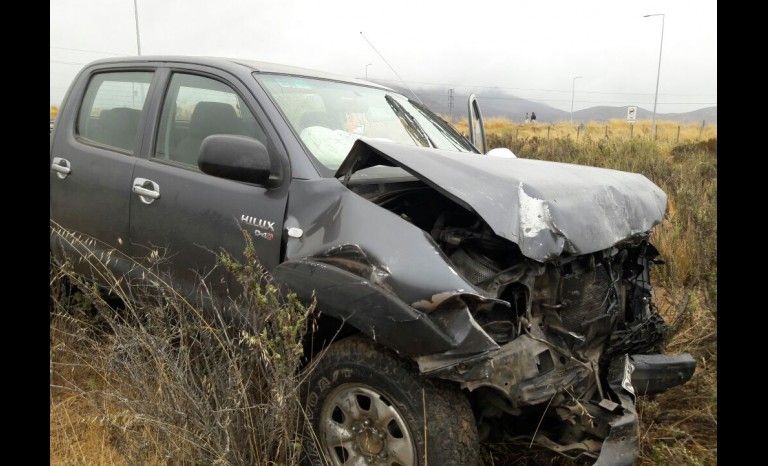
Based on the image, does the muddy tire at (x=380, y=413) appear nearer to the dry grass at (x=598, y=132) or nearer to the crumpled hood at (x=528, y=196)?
the crumpled hood at (x=528, y=196)

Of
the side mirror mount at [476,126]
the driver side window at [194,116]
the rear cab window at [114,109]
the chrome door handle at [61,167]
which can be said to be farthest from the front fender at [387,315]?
the side mirror mount at [476,126]

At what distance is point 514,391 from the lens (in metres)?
1.99

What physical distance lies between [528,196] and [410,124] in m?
1.49

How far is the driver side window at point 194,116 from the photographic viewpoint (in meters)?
2.97

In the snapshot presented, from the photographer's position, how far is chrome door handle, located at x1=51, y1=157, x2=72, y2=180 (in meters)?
3.58

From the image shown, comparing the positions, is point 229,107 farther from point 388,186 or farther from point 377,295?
point 377,295

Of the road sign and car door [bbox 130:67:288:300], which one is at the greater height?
the road sign

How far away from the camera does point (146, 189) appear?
307 centimetres

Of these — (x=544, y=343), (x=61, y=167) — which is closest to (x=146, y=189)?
(x=61, y=167)

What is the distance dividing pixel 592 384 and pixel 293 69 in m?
2.34

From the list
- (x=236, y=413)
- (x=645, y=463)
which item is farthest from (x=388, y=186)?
(x=645, y=463)

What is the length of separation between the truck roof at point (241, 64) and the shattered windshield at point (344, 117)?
77 mm

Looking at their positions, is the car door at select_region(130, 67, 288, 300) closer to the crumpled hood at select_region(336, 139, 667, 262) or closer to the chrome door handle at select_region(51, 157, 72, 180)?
the crumpled hood at select_region(336, 139, 667, 262)

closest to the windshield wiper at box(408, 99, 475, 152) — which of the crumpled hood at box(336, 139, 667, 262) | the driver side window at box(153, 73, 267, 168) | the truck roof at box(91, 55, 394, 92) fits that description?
the truck roof at box(91, 55, 394, 92)
